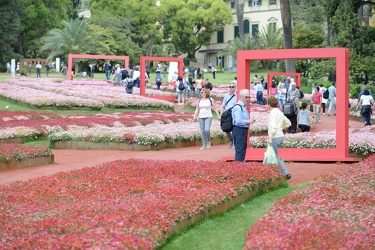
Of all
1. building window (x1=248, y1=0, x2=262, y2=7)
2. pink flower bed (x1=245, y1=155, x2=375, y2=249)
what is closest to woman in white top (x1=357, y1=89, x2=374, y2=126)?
pink flower bed (x1=245, y1=155, x2=375, y2=249)

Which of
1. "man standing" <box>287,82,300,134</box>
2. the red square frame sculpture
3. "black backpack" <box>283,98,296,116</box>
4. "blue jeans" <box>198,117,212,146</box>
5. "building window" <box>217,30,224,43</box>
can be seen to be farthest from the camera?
"building window" <box>217,30,224,43</box>

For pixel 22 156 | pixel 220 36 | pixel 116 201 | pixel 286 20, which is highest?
pixel 220 36

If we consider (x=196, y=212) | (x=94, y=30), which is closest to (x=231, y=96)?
(x=196, y=212)

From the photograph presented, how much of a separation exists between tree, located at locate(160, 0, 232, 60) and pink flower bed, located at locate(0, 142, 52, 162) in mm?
63592

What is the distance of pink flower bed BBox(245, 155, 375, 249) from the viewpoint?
6770 millimetres

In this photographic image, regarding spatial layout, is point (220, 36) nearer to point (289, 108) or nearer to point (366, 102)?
point (366, 102)

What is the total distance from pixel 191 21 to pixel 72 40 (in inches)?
812

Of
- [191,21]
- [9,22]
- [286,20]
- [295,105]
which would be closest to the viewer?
[295,105]

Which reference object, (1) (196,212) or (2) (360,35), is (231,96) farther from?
(2) (360,35)

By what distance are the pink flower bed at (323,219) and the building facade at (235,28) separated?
234 ft

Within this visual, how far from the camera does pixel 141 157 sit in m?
15.7

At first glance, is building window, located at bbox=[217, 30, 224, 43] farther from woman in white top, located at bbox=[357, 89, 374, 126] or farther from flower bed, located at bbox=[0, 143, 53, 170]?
flower bed, located at bbox=[0, 143, 53, 170]

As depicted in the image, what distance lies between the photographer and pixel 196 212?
8.41m

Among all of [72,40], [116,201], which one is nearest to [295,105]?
[116,201]
